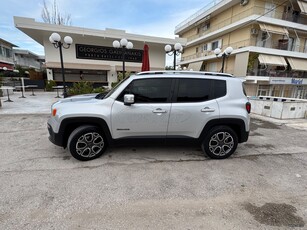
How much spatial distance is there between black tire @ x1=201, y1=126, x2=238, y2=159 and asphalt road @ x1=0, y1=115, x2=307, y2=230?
182 millimetres

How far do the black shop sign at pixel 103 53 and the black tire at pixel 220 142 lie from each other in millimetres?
16503

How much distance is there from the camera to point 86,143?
336 centimetres

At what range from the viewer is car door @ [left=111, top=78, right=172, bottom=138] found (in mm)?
3301

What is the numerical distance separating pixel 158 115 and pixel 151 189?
1.38 metres

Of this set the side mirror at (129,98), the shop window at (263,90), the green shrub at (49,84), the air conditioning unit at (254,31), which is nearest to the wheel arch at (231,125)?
the side mirror at (129,98)

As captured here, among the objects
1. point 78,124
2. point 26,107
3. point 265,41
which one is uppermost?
point 265,41

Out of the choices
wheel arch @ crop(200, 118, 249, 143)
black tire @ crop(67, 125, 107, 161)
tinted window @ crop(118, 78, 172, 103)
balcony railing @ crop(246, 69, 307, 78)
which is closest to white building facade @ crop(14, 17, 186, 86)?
balcony railing @ crop(246, 69, 307, 78)

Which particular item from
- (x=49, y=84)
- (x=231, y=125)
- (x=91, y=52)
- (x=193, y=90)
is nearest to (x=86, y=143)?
(x=193, y=90)

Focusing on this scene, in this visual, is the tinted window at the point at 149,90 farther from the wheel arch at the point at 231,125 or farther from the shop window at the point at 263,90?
the shop window at the point at 263,90

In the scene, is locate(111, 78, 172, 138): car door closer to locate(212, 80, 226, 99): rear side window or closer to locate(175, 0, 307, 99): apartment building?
locate(212, 80, 226, 99): rear side window

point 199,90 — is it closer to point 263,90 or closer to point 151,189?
point 151,189

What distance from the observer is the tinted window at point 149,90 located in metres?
3.37

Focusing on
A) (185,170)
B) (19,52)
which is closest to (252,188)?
(185,170)

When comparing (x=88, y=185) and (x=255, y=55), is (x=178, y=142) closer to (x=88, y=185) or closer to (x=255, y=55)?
(x=88, y=185)
